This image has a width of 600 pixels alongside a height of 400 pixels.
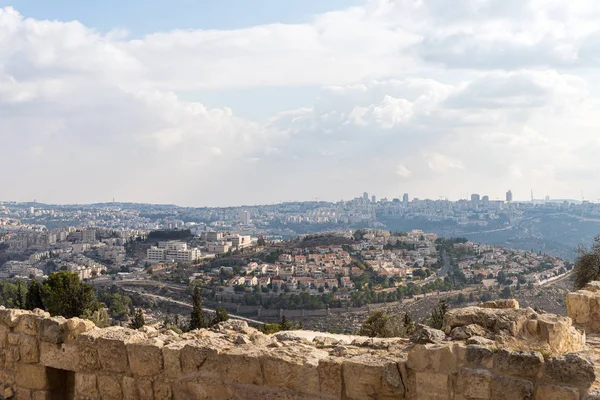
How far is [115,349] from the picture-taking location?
493 centimetres

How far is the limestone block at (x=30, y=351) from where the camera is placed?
17.9ft

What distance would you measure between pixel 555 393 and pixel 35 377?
4878 mm

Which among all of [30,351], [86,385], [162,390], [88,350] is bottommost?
[86,385]

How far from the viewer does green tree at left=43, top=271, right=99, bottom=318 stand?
25.5 metres

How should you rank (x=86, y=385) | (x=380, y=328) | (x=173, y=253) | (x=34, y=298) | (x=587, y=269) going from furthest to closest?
1. (x=173, y=253)
2. (x=34, y=298)
3. (x=380, y=328)
4. (x=587, y=269)
5. (x=86, y=385)

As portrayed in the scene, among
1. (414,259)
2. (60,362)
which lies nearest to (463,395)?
(60,362)

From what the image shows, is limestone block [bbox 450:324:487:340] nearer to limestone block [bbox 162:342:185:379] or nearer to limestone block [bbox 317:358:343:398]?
limestone block [bbox 317:358:343:398]

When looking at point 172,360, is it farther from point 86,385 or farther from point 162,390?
point 86,385

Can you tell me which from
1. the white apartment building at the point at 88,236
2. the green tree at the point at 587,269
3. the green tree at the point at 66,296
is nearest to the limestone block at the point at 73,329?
the green tree at the point at 587,269

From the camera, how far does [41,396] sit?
5363 millimetres

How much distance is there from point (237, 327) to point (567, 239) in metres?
171

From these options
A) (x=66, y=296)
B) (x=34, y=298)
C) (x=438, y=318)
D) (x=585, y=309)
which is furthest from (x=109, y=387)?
(x=34, y=298)

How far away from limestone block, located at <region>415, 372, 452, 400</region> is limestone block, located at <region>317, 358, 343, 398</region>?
1.96 feet

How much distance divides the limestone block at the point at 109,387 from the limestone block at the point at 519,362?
3.40 metres
